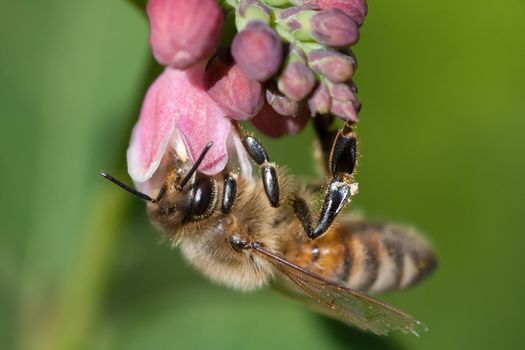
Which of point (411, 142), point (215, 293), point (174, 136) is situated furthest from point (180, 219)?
point (411, 142)

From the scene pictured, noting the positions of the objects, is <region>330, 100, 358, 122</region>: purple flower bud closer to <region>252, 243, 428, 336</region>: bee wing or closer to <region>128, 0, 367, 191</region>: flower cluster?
<region>128, 0, 367, 191</region>: flower cluster

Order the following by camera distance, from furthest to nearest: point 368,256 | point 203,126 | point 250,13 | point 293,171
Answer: point 293,171 < point 368,256 < point 203,126 < point 250,13

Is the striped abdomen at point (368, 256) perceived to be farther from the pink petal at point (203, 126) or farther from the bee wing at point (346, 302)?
the pink petal at point (203, 126)

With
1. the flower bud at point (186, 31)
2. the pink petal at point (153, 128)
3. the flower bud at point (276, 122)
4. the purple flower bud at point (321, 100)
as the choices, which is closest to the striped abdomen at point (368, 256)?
the flower bud at point (276, 122)

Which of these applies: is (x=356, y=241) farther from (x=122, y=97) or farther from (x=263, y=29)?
(x=122, y=97)

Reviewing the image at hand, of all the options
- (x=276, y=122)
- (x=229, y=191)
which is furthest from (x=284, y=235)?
(x=276, y=122)

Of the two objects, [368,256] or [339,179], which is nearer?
[339,179]

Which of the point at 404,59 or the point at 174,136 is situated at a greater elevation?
the point at 174,136

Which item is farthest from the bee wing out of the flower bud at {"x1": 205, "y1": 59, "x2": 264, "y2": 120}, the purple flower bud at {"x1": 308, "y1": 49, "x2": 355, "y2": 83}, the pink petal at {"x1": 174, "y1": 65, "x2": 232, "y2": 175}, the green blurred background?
the green blurred background

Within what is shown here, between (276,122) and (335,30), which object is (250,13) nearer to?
(335,30)
